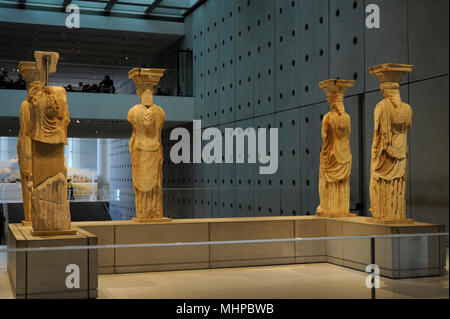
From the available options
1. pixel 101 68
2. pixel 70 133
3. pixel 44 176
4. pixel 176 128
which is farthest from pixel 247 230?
pixel 70 133

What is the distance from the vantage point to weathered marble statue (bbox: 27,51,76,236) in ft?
24.0

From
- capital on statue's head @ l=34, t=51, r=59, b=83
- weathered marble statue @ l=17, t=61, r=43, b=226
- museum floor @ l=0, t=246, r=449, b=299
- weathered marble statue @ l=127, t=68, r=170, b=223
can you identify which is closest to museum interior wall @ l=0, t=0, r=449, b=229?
museum floor @ l=0, t=246, r=449, b=299

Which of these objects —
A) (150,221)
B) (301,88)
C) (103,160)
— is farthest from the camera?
(103,160)

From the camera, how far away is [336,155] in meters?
10.4

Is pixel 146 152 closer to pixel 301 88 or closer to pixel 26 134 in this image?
pixel 26 134

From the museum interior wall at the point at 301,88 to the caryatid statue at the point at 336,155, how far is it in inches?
58.0

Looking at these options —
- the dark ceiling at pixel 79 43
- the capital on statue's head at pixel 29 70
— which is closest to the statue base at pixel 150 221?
the capital on statue's head at pixel 29 70

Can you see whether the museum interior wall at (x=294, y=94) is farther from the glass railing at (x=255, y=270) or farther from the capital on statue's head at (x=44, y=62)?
the capital on statue's head at (x=44, y=62)

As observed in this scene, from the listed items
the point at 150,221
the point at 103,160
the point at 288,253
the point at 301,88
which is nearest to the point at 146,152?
the point at 150,221

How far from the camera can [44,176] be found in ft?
24.3

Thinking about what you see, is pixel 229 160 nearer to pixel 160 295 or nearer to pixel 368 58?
pixel 368 58

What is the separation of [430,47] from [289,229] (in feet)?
13.7

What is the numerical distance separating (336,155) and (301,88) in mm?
4827

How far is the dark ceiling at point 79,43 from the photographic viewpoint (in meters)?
21.5
